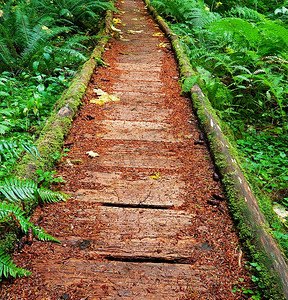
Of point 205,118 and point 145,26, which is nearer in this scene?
point 205,118

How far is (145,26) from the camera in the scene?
766 centimetres

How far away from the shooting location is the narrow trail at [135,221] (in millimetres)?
1544

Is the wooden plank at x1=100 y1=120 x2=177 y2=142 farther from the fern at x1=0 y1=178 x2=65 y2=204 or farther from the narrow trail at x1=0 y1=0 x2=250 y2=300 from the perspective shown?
the fern at x1=0 y1=178 x2=65 y2=204

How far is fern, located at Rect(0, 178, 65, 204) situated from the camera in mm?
1687

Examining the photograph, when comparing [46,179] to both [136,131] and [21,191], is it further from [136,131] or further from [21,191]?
[136,131]

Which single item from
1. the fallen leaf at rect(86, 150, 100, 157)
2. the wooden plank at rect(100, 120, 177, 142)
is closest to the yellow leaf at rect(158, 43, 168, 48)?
the wooden plank at rect(100, 120, 177, 142)

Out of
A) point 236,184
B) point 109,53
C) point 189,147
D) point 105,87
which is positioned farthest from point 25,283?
point 109,53

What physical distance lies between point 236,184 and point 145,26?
261 inches

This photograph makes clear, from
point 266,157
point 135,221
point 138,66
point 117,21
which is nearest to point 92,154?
point 135,221

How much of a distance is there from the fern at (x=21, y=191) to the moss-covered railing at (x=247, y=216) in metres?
1.26

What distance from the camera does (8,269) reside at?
1.45 m

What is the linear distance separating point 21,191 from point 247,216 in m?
1.44

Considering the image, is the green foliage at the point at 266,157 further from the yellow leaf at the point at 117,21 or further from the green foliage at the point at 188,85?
the yellow leaf at the point at 117,21

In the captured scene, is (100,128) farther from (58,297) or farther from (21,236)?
(58,297)
